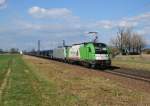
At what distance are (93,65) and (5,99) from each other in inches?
1046

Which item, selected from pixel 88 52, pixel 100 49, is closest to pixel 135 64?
pixel 88 52

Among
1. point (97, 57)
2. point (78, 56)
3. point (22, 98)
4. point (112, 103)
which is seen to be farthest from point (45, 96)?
point (78, 56)

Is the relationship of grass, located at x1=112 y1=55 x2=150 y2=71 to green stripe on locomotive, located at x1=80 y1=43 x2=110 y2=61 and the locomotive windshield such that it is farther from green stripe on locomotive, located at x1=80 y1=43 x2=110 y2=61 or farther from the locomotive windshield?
green stripe on locomotive, located at x1=80 y1=43 x2=110 y2=61

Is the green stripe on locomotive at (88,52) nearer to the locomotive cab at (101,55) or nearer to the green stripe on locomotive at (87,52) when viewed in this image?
the green stripe on locomotive at (87,52)

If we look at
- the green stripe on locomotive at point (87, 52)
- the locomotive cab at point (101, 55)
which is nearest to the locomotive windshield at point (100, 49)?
the locomotive cab at point (101, 55)

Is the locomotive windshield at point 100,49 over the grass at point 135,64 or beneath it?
over

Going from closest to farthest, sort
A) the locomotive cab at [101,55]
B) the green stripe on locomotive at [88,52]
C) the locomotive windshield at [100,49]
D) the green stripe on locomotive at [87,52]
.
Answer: the locomotive cab at [101,55] < the locomotive windshield at [100,49] < the green stripe on locomotive at [88,52] < the green stripe on locomotive at [87,52]

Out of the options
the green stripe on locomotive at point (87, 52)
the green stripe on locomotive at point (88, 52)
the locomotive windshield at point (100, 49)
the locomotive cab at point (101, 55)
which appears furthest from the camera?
the green stripe on locomotive at point (87, 52)

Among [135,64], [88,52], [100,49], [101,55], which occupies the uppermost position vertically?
[100,49]

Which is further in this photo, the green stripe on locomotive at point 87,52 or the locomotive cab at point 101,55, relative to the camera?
the green stripe on locomotive at point 87,52

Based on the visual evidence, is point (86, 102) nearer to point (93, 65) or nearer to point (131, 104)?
point (131, 104)

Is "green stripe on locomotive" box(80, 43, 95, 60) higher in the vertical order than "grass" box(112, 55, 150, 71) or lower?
higher

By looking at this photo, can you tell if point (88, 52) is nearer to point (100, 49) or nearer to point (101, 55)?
point (100, 49)

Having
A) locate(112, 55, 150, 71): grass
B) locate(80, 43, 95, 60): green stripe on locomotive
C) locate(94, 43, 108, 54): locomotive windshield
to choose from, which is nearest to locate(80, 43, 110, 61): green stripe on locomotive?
locate(80, 43, 95, 60): green stripe on locomotive
